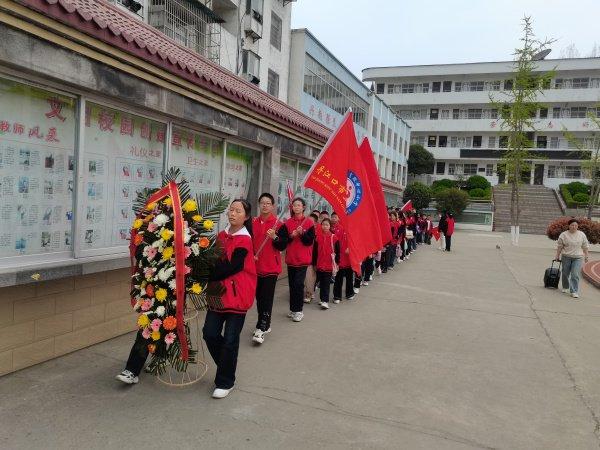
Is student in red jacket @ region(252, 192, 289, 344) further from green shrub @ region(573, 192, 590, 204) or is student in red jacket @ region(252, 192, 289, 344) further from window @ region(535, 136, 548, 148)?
window @ region(535, 136, 548, 148)

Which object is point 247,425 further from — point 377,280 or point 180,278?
point 377,280

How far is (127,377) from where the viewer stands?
3824 mm

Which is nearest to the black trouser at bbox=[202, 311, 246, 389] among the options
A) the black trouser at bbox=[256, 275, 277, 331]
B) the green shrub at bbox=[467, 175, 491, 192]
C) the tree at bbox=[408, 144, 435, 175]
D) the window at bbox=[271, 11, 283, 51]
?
the black trouser at bbox=[256, 275, 277, 331]

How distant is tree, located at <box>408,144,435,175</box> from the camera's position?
4809cm

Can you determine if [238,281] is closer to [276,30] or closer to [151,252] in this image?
[151,252]

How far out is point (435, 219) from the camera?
35.2m

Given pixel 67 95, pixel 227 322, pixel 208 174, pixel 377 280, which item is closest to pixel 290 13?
pixel 377 280

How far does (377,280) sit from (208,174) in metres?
5.14

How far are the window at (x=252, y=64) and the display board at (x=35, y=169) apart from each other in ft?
49.0

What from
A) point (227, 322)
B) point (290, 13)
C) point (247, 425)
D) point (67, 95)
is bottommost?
point (247, 425)

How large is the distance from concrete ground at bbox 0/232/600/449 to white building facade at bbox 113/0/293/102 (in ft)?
34.9

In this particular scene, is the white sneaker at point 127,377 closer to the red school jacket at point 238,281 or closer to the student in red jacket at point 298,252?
the red school jacket at point 238,281

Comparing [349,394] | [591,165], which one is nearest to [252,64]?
[349,394]

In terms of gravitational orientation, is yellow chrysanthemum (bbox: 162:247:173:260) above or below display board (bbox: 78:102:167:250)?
below
